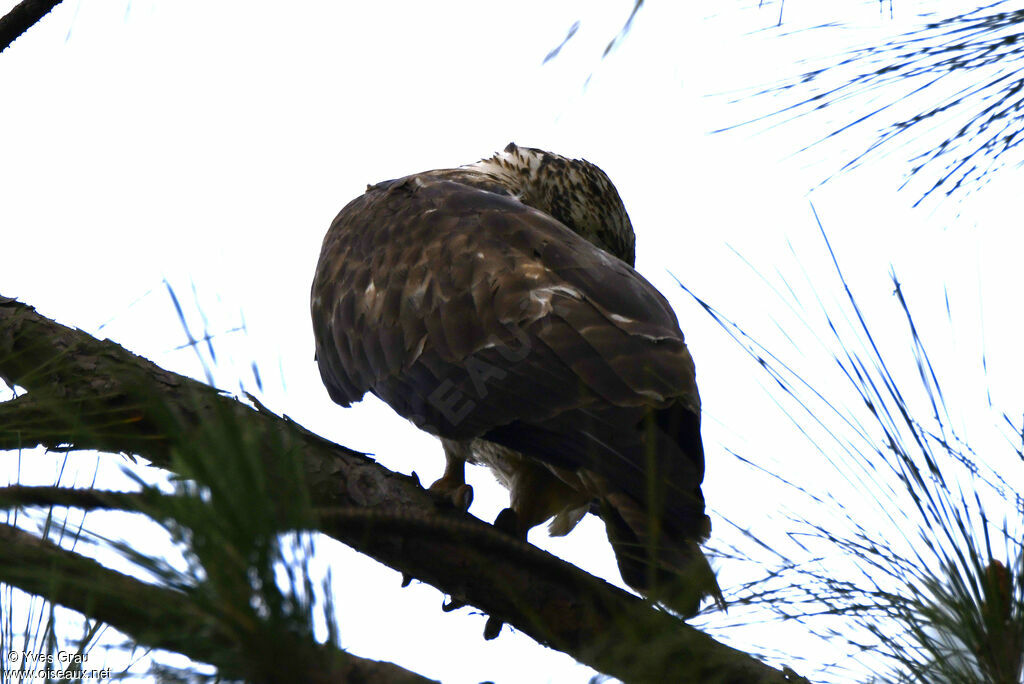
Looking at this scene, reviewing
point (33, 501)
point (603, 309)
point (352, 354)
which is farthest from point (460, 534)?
point (352, 354)

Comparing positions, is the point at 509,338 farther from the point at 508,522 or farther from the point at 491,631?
the point at 491,631

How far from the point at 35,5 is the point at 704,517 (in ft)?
5.46

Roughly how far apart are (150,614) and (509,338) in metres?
1.57

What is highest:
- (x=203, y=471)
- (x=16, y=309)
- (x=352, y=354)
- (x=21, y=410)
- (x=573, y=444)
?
(x=352, y=354)

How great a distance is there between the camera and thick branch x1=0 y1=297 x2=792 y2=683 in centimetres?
133

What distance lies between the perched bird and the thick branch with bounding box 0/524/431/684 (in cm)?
78

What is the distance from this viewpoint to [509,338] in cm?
259

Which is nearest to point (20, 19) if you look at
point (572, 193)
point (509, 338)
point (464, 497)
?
point (509, 338)

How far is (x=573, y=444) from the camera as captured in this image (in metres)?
2.32

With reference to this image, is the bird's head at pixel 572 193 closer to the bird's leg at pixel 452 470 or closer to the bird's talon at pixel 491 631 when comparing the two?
the bird's leg at pixel 452 470

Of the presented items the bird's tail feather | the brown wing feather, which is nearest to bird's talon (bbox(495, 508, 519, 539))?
the brown wing feather

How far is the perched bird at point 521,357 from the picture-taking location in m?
2.22

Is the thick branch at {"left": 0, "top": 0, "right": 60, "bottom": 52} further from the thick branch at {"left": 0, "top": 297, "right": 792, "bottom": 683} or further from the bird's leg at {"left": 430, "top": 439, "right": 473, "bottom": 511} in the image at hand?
the bird's leg at {"left": 430, "top": 439, "right": 473, "bottom": 511}

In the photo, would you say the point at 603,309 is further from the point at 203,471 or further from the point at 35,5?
the point at 203,471
